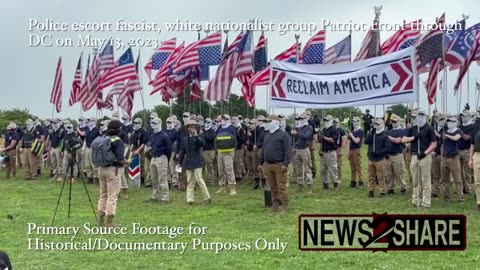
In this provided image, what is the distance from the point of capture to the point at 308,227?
12328 millimetres

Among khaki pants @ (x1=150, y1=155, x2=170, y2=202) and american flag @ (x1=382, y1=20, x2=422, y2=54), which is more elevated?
american flag @ (x1=382, y1=20, x2=422, y2=54)

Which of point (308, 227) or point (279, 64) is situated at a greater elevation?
point (279, 64)

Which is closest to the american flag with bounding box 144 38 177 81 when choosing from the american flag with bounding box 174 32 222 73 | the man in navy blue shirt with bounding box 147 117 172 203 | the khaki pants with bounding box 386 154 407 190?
the american flag with bounding box 174 32 222 73

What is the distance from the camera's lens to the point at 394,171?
1778cm

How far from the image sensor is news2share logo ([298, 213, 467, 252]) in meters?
10.8

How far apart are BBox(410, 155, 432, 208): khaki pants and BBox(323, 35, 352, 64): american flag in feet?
23.8

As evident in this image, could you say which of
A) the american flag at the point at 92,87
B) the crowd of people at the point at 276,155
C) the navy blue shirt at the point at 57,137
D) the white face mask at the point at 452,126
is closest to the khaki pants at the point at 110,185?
the crowd of people at the point at 276,155

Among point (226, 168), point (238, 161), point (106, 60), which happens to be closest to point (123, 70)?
point (106, 60)

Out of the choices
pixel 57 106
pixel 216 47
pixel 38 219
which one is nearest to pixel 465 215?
pixel 38 219

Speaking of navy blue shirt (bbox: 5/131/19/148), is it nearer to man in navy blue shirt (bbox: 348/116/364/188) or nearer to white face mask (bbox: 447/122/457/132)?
man in navy blue shirt (bbox: 348/116/364/188)

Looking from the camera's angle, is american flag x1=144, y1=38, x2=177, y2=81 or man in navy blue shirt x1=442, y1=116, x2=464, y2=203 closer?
man in navy blue shirt x1=442, y1=116, x2=464, y2=203

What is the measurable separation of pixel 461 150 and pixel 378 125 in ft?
6.92

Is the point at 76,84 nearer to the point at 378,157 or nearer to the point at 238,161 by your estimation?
the point at 238,161

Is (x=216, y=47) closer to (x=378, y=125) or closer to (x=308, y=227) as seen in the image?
(x=378, y=125)
